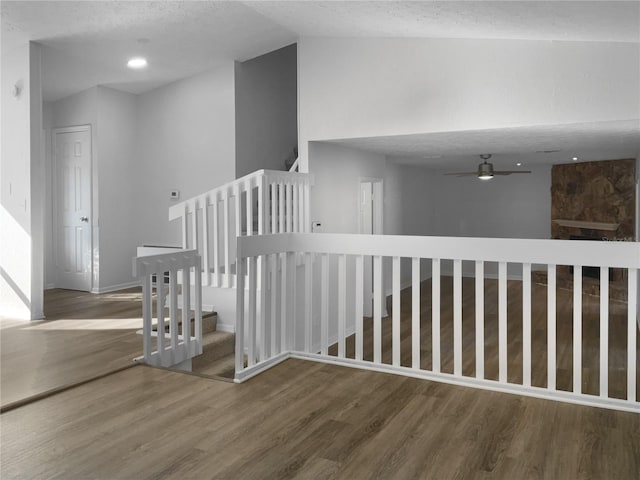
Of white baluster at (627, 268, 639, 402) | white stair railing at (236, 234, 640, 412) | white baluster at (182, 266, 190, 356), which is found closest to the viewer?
white baluster at (627, 268, 639, 402)

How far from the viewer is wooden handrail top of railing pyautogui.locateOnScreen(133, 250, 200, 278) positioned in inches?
141

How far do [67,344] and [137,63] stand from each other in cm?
360

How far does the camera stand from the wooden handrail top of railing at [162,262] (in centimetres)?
359

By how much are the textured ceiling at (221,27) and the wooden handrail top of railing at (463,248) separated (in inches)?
52.2

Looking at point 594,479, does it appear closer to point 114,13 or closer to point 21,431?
point 21,431

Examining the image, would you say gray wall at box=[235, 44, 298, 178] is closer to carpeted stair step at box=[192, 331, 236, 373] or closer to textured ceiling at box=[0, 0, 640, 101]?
textured ceiling at box=[0, 0, 640, 101]

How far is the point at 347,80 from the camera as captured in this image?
215 inches

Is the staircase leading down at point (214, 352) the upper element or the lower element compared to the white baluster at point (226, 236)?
lower

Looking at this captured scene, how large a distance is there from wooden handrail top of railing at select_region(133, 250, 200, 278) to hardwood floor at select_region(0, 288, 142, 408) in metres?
0.64

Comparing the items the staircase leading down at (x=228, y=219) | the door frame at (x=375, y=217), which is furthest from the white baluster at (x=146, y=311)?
the door frame at (x=375, y=217)

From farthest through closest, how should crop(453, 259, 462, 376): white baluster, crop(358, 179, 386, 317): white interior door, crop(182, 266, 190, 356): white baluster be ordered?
1. crop(358, 179, 386, 317): white interior door
2. crop(182, 266, 190, 356): white baluster
3. crop(453, 259, 462, 376): white baluster

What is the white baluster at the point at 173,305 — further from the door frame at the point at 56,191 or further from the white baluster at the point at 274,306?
the door frame at the point at 56,191

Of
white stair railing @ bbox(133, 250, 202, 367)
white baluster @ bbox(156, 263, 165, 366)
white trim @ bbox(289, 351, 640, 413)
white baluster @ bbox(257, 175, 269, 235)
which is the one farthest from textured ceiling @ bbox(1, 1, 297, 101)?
white trim @ bbox(289, 351, 640, 413)

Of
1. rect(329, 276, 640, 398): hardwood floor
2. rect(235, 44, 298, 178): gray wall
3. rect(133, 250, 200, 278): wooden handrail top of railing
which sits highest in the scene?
rect(235, 44, 298, 178): gray wall
